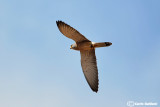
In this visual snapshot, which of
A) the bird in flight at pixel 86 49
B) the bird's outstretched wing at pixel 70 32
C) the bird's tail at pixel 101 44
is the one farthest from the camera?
the bird's tail at pixel 101 44

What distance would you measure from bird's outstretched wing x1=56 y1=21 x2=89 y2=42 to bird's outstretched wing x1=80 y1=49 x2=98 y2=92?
980 mm

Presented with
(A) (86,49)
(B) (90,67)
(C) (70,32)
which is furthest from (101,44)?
(C) (70,32)

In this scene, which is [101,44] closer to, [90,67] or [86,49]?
[86,49]

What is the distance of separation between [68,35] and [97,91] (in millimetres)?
2880

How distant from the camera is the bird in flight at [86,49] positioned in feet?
39.4

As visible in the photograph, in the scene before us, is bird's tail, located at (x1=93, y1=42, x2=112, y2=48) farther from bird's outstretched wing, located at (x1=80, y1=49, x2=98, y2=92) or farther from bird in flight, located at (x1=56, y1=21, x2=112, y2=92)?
bird's outstretched wing, located at (x1=80, y1=49, x2=98, y2=92)

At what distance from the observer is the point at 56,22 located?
1198 centimetres

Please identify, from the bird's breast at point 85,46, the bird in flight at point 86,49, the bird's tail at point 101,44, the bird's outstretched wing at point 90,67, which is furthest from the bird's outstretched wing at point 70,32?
the bird's outstretched wing at point 90,67

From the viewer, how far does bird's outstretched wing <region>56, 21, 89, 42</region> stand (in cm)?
1185

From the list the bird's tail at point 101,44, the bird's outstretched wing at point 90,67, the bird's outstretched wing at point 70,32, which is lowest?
the bird's outstretched wing at point 90,67

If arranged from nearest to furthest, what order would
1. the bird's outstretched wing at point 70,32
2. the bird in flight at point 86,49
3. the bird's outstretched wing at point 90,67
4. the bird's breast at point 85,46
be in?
the bird's outstretched wing at point 70,32 → the bird in flight at point 86,49 → the bird's breast at point 85,46 → the bird's outstretched wing at point 90,67

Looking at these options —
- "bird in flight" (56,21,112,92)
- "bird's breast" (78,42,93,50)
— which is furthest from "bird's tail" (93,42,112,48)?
"bird's breast" (78,42,93,50)

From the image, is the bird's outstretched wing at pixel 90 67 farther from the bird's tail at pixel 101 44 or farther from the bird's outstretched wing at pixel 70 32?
the bird's outstretched wing at pixel 70 32

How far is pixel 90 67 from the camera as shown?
13.2m
